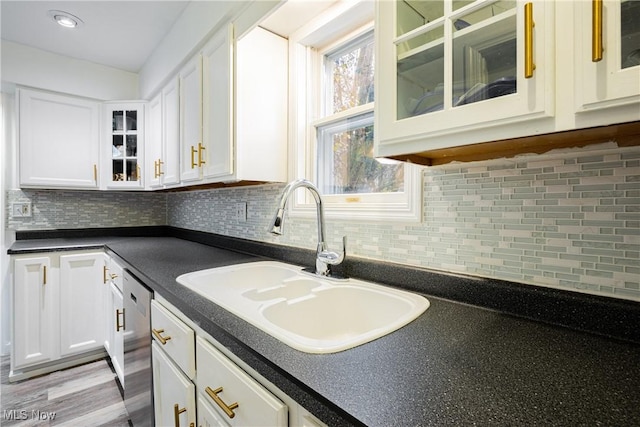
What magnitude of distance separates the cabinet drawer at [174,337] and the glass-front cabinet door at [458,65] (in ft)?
2.55

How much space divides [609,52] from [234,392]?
2.99ft

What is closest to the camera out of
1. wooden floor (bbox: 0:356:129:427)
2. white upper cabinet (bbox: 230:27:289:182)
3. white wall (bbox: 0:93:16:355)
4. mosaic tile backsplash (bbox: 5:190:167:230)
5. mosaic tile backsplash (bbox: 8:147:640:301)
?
mosaic tile backsplash (bbox: 8:147:640:301)

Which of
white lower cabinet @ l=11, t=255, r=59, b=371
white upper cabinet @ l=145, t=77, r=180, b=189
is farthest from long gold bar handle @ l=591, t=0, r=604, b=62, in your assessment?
white lower cabinet @ l=11, t=255, r=59, b=371

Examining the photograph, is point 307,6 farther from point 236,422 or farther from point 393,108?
point 236,422

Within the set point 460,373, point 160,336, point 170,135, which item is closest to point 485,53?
point 460,373

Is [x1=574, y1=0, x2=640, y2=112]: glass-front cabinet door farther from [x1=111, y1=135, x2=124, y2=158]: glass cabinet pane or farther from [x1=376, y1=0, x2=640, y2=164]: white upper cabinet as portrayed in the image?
[x1=111, y1=135, x2=124, y2=158]: glass cabinet pane

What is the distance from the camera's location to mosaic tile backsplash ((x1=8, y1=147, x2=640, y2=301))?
0.67 m

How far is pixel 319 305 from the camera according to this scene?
1030mm

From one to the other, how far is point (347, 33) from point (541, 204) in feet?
3.70

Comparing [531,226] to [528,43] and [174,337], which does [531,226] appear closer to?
[528,43]

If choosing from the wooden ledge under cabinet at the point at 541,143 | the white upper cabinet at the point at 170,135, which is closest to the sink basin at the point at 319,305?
the wooden ledge under cabinet at the point at 541,143

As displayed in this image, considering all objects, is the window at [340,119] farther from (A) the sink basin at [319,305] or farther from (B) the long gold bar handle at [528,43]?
(B) the long gold bar handle at [528,43]

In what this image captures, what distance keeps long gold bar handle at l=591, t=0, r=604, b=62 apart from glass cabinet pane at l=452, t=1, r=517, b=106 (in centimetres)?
12

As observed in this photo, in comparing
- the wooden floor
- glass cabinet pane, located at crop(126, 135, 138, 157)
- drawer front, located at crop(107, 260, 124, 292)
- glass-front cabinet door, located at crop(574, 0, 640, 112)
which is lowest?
the wooden floor
